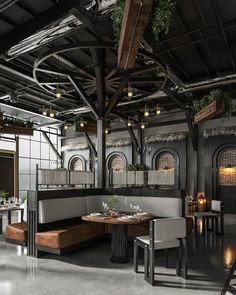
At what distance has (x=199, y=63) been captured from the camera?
30.3ft

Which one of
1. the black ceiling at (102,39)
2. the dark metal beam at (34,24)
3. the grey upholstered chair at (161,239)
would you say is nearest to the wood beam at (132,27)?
the black ceiling at (102,39)

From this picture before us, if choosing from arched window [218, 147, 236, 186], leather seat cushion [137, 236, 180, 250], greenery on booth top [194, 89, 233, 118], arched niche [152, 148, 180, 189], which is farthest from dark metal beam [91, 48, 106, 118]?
arched window [218, 147, 236, 186]

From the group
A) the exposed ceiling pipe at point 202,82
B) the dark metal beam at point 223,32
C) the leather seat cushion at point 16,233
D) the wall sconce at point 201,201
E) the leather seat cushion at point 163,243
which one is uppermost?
the dark metal beam at point 223,32

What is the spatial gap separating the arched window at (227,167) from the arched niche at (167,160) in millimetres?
2061

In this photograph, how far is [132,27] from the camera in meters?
3.45

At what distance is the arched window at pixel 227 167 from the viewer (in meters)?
12.4

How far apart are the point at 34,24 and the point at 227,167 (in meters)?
9.98

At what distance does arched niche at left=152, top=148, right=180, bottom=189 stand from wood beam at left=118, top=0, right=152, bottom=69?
33.3ft

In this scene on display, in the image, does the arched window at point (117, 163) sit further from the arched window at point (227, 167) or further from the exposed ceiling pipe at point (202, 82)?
the exposed ceiling pipe at point (202, 82)

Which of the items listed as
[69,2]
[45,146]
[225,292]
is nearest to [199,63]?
[69,2]

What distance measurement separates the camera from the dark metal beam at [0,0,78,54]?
5.30 meters

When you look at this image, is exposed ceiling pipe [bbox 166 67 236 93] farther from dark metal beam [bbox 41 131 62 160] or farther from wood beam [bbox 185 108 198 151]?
dark metal beam [bbox 41 131 62 160]

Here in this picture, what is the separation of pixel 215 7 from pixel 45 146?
15.1 m

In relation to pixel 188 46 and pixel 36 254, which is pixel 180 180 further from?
pixel 36 254
